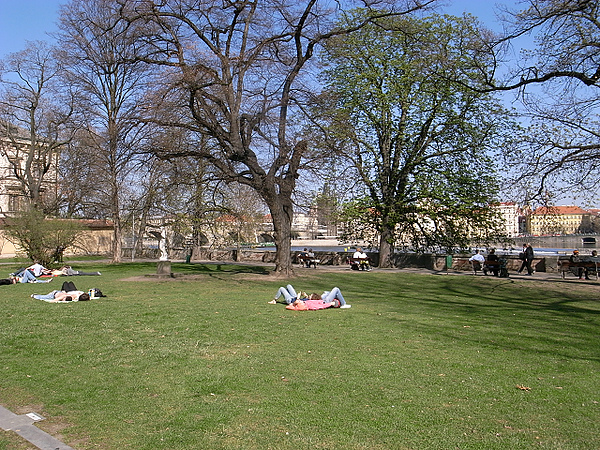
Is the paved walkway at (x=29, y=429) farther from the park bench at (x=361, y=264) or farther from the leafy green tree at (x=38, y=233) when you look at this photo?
the park bench at (x=361, y=264)

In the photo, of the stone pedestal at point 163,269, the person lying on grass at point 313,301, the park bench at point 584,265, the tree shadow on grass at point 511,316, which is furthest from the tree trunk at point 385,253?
the person lying on grass at point 313,301

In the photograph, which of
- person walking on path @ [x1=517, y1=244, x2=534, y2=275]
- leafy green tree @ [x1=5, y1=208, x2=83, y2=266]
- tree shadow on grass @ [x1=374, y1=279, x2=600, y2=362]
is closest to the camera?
tree shadow on grass @ [x1=374, y1=279, x2=600, y2=362]

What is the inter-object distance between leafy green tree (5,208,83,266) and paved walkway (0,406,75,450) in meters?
25.3

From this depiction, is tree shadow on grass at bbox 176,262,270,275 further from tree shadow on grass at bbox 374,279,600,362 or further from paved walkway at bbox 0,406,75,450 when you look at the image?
paved walkway at bbox 0,406,75,450

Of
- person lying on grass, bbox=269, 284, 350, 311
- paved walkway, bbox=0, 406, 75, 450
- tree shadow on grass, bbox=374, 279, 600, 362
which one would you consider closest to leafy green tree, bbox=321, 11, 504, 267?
tree shadow on grass, bbox=374, 279, 600, 362

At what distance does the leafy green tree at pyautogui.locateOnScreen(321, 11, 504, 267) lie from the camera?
33.2 meters

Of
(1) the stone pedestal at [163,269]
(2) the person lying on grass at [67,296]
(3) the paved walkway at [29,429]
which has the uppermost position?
(1) the stone pedestal at [163,269]

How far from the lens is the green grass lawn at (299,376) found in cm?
538

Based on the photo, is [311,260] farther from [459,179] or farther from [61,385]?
[61,385]

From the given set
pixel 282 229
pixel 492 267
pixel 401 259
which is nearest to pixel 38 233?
pixel 282 229

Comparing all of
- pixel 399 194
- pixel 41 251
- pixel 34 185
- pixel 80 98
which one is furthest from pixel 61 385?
pixel 34 185

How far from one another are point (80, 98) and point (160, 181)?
1572 cm

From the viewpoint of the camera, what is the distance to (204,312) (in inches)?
544

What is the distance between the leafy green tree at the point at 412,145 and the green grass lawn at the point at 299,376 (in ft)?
61.4
